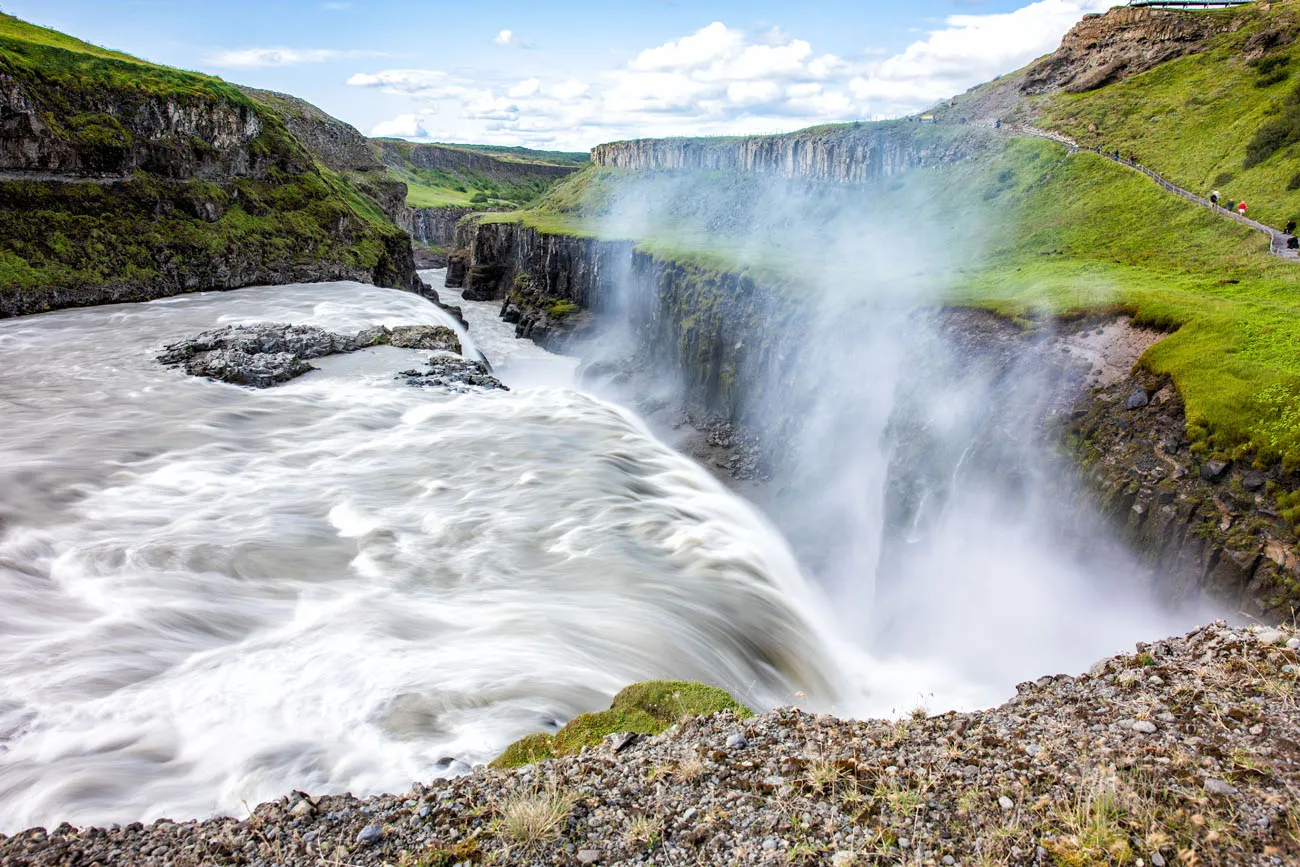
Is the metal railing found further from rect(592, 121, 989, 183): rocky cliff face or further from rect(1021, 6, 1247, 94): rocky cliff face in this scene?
rect(1021, 6, 1247, 94): rocky cliff face

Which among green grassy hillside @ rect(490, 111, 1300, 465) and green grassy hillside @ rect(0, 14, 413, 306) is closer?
green grassy hillside @ rect(490, 111, 1300, 465)

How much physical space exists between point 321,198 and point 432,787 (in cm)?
5973

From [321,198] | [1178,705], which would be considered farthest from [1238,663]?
[321,198]

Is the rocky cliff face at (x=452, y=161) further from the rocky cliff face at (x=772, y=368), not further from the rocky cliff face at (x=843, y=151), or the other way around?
the rocky cliff face at (x=843, y=151)

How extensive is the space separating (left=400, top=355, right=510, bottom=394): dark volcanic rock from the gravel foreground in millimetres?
23850

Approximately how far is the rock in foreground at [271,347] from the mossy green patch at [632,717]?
80.8 ft

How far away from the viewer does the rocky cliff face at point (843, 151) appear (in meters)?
62.2

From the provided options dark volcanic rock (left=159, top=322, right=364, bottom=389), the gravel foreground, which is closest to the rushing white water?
dark volcanic rock (left=159, top=322, right=364, bottom=389)

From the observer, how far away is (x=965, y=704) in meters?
17.0

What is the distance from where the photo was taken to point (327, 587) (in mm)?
13945

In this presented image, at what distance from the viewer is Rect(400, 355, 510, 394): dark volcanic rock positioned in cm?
2962

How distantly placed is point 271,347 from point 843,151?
Answer: 181 feet

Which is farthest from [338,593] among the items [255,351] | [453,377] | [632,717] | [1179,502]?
[255,351]

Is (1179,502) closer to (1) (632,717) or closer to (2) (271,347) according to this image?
(1) (632,717)
